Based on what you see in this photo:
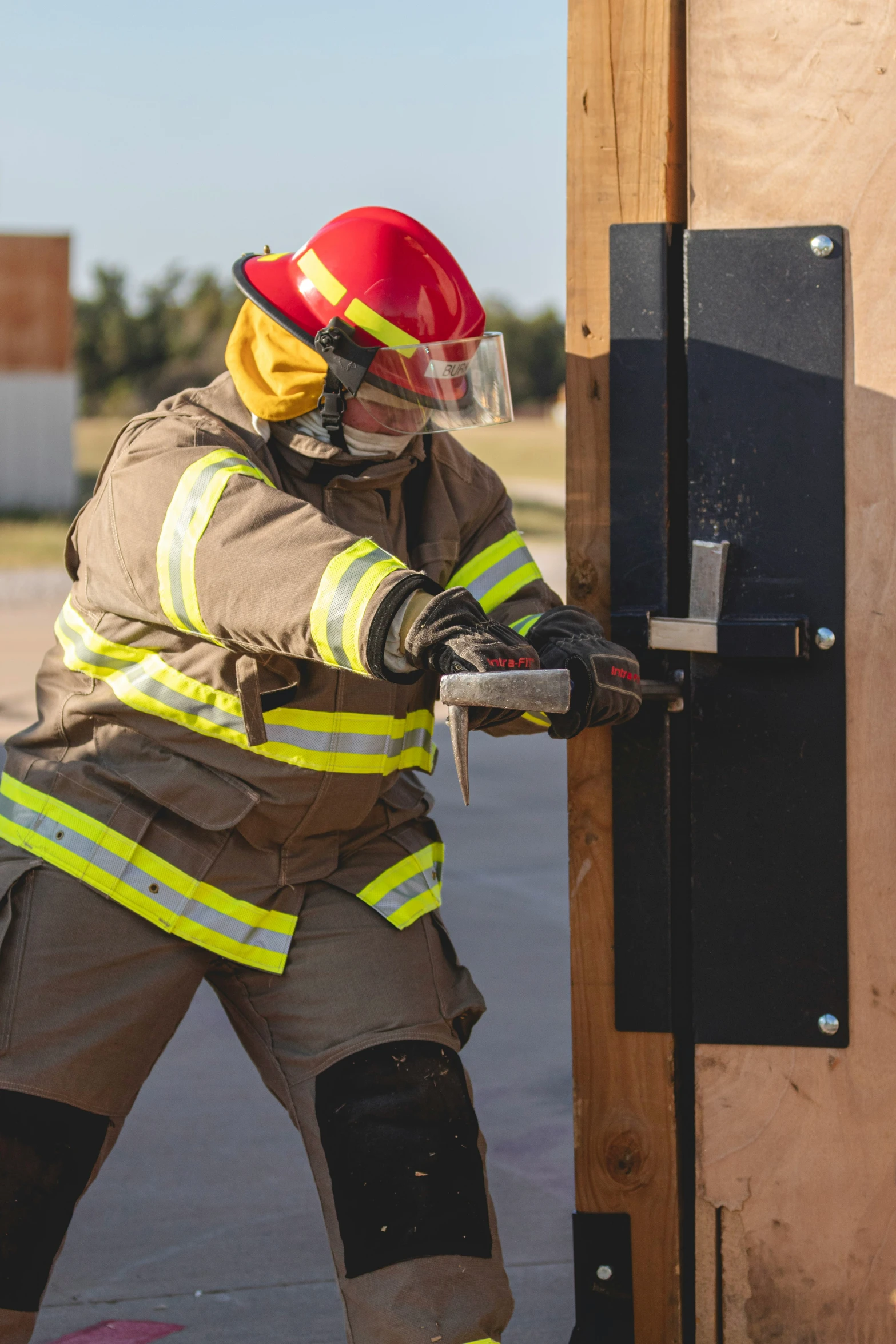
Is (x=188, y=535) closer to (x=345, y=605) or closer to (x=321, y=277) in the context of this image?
(x=345, y=605)

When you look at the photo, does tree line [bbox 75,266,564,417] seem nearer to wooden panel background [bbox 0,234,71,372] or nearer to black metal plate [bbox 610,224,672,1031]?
wooden panel background [bbox 0,234,71,372]

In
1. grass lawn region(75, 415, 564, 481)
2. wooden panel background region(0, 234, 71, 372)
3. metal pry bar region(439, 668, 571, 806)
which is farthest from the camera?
grass lawn region(75, 415, 564, 481)

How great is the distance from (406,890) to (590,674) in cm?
48

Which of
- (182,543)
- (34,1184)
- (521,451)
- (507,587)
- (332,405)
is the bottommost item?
(521,451)

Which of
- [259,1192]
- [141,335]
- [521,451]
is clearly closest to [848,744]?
[259,1192]

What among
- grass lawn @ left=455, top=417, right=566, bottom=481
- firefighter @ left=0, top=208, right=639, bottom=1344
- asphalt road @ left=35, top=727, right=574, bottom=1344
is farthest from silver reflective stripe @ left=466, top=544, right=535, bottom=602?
grass lawn @ left=455, top=417, right=566, bottom=481

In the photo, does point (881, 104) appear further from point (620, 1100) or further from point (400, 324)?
point (620, 1100)

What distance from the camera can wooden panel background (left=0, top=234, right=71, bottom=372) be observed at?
22.9m

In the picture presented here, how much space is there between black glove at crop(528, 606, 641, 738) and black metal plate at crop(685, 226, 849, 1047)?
15cm

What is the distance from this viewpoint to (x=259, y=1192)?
348cm

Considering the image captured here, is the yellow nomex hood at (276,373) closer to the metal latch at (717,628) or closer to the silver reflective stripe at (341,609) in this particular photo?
the silver reflective stripe at (341,609)

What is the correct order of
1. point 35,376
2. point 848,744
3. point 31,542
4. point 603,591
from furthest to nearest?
point 35,376, point 31,542, point 603,591, point 848,744

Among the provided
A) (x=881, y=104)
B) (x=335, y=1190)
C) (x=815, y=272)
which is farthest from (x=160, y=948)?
(x=881, y=104)

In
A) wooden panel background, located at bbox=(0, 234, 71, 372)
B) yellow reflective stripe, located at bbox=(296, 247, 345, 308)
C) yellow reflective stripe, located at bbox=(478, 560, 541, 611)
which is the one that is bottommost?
yellow reflective stripe, located at bbox=(478, 560, 541, 611)
